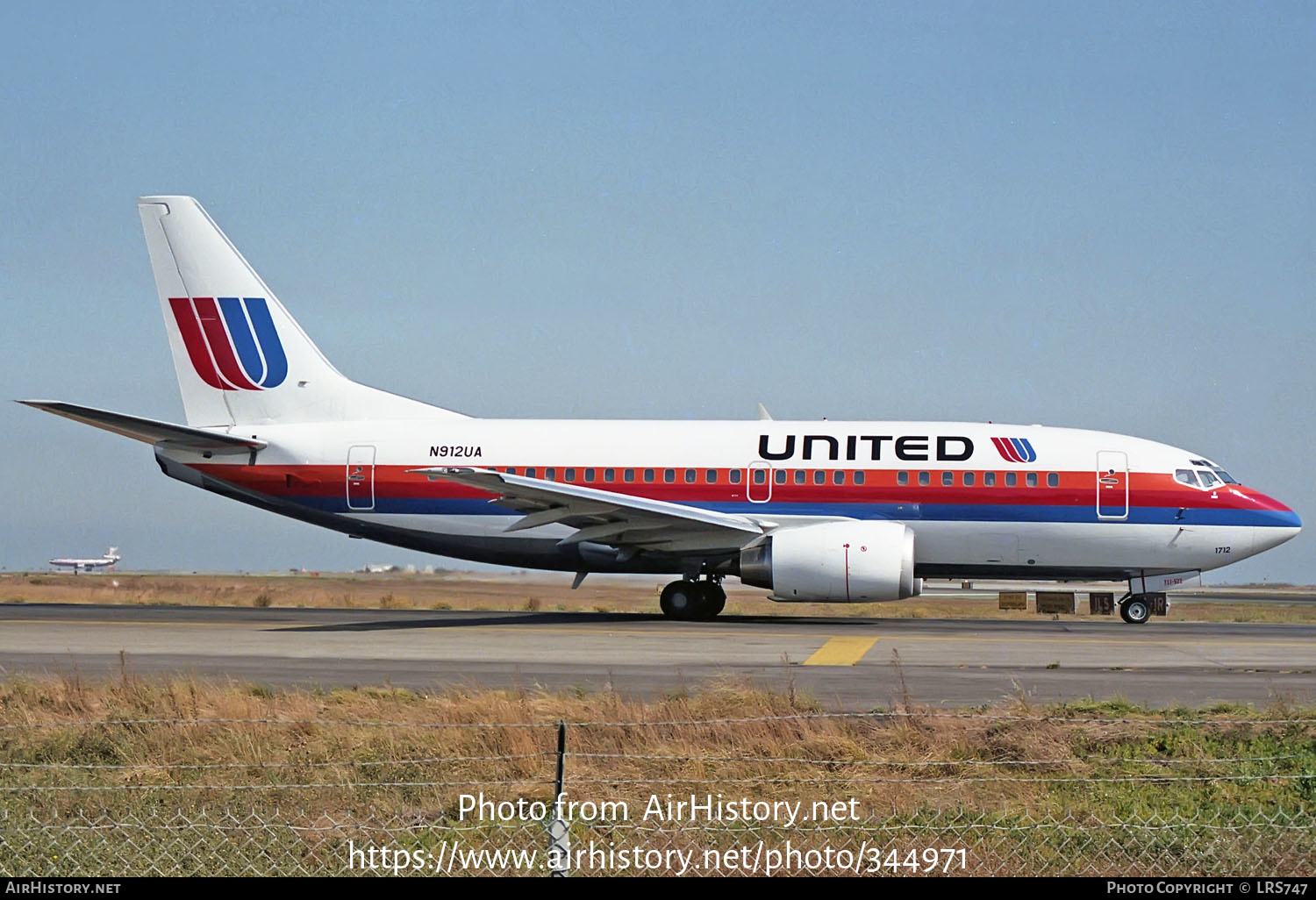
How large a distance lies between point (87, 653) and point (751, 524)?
13169 mm

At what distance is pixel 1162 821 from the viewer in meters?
9.84

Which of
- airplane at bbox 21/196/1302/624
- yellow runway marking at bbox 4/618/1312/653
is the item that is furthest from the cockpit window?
yellow runway marking at bbox 4/618/1312/653

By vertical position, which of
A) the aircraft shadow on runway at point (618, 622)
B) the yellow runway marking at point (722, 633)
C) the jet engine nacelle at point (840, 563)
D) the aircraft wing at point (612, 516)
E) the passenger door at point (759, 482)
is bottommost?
the aircraft shadow on runway at point (618, 622)

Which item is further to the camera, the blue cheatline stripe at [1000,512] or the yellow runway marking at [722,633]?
the blue cheatline stripe at [1000,512]

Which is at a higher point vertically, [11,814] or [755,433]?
[755,433]

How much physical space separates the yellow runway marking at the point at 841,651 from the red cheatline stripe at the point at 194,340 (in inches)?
626

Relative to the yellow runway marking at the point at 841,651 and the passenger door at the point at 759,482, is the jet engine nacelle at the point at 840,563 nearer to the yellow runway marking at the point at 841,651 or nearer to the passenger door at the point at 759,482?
the passenger door at the point at 759,482

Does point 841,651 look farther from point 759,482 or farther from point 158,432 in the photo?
point 158,432

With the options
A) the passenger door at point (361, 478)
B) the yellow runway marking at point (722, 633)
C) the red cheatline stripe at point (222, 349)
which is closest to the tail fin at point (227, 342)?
the red cheatline stripe at point (222, 349)

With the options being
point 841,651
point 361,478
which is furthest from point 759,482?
point 361,478

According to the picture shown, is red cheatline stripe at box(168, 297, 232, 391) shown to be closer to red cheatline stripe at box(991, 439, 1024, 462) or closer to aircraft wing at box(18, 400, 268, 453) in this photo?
aircraft wing at box(18, 400, 268, 453)

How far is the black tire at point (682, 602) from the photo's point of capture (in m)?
29.9
